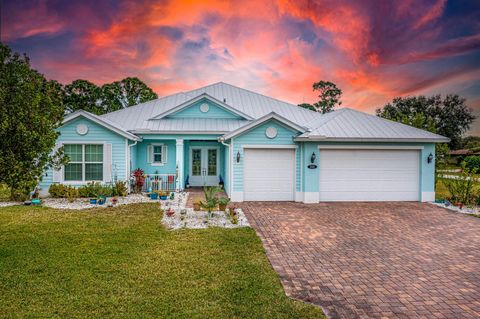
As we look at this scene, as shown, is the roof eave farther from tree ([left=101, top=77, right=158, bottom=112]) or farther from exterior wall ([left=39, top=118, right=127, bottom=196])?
tree ([left=101, top=77, right=158, bottom=112])

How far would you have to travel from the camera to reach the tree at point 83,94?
30516 mm

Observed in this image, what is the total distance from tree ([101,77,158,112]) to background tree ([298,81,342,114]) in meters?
24.1

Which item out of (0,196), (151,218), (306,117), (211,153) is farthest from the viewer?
(306,117)

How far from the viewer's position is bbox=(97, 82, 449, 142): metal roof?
12047mm

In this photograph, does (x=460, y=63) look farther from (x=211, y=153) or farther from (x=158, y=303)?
(x=158, y=303)

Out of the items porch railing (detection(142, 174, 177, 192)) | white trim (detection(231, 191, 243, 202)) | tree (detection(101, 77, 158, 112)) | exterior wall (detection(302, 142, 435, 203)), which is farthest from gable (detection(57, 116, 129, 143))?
tree (detection(101, 77, 158, 112))

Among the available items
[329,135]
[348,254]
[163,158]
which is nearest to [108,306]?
[348,254]

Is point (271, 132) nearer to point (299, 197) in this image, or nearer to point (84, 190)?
point (299, 197)

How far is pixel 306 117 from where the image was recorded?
60.8 feet

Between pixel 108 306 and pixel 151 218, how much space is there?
5.26 m

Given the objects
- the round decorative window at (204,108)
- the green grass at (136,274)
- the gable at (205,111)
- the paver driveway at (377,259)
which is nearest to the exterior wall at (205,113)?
the gable at (205,111)

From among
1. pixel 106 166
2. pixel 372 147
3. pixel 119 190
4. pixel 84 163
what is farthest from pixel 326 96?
pixel 84 163

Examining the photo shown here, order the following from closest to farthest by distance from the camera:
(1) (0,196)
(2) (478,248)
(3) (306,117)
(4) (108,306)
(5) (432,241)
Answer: (4) (108,306) → (2) (478,248) → (5) (432,241) → (1) (0,196) → (3) (306,117)

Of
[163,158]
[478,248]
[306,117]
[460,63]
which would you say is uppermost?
[460,63]
